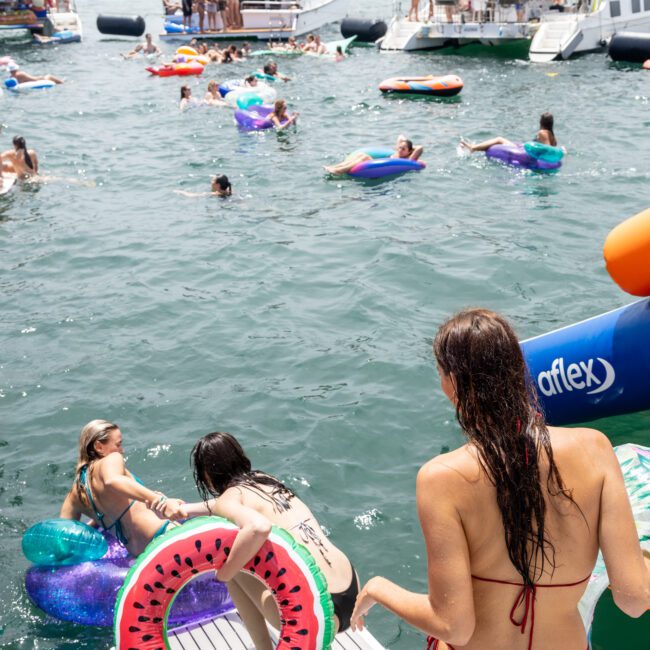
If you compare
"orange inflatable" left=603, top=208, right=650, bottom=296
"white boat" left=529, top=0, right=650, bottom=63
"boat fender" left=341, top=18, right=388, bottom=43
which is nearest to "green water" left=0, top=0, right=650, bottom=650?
"orange inflatable" left=603, top=208, right=650, bottom=296

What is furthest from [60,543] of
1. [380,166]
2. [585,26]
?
[585,26]

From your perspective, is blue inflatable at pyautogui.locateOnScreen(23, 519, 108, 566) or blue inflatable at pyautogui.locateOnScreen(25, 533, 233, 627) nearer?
blue inflatable at pyautogui.locateOnScreen(25, 533, 233, 627)

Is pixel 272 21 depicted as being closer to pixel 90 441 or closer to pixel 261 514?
pixel 90 441

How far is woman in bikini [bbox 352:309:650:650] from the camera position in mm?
2047

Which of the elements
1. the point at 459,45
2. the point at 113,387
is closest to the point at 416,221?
the point at 113,387

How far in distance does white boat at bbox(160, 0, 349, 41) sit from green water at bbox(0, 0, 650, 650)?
12.7 m

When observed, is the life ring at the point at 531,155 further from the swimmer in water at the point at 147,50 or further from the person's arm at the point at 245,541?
the swimmer in water at the point at 147,50

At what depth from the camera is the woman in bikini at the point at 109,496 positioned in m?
4.86

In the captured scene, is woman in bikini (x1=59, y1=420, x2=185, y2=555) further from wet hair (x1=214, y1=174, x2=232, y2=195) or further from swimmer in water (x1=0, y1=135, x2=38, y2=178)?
swimmer in water (x1=0, y1=135, x2=38, y2=178)

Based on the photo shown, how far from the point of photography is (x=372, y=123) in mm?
17578

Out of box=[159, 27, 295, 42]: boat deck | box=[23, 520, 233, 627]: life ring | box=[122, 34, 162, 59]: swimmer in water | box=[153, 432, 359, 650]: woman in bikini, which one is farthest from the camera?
box=[159, 27, 295, 42]: boat deck

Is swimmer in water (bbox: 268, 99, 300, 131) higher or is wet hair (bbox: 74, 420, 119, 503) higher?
swimmer in water (bbox: 268, 99, 300, 131)

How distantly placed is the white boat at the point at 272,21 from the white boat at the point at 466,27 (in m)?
4.64

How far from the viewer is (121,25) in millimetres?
32438
